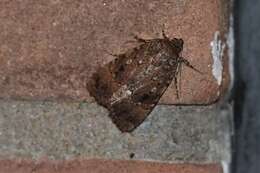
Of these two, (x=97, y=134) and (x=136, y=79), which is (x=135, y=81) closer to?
(x=136, y=79)

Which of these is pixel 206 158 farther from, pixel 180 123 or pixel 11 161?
pixel 11 161

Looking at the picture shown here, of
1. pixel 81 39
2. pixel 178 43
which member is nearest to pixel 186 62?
pixel 178 43

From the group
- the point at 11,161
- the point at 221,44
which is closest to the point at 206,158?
the point at 221,44

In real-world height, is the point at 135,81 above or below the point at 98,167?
above

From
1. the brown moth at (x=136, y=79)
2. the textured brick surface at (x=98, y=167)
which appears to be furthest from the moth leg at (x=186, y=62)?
the textured brick surface at (x=98, y=167)

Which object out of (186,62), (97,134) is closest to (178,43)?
(186,62)
